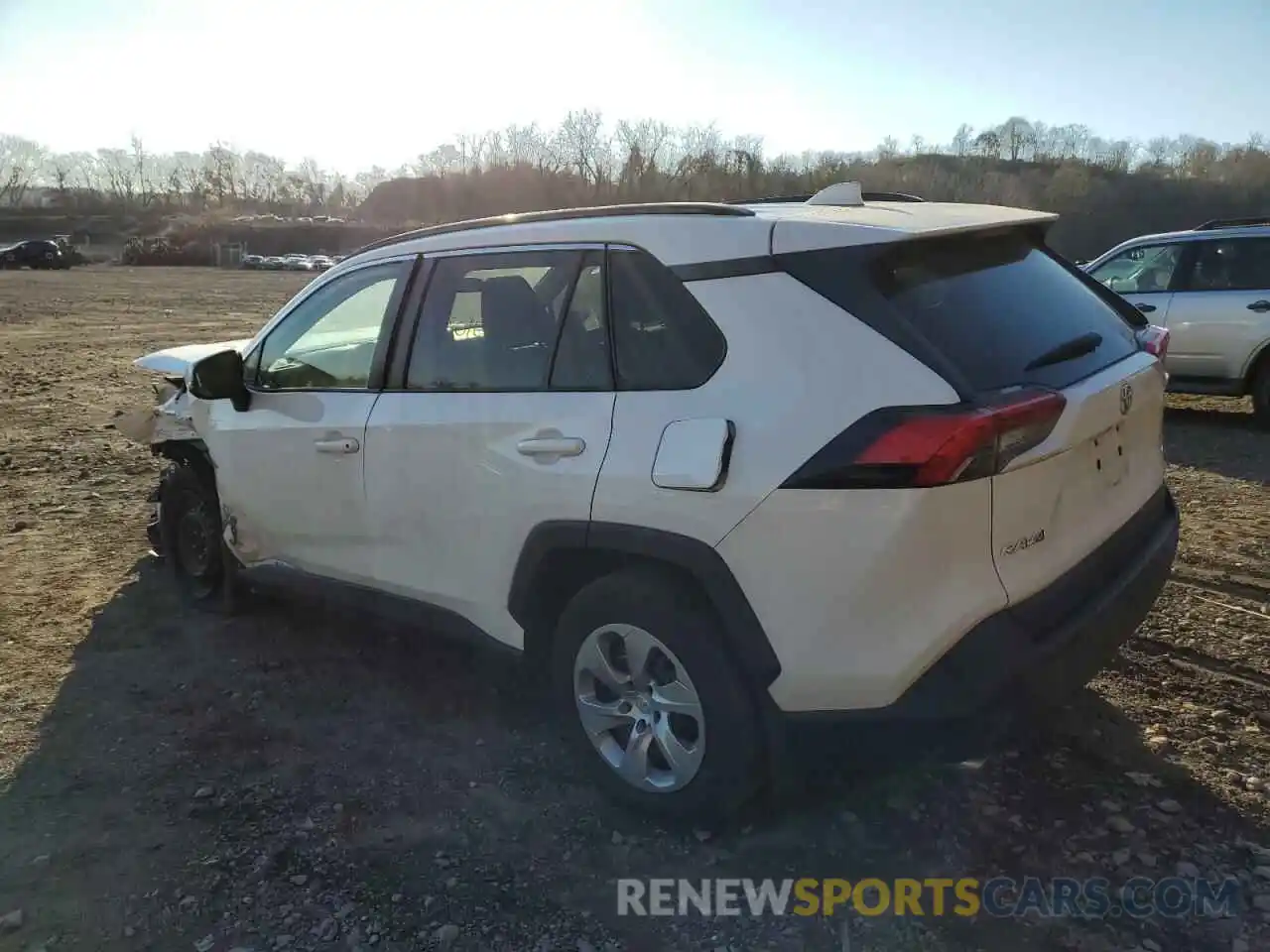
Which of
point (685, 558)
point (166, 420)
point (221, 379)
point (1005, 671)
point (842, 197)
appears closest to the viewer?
point (1005, 671)

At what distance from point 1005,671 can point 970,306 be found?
0.97 m

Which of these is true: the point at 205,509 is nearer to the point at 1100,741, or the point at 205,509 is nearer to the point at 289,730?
the point at 289,730

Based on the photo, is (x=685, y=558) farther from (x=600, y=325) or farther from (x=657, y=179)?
(x=657, y=179)

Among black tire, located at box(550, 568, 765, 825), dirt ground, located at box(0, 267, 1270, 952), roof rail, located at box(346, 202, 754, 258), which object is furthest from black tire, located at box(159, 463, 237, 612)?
black tire, located at box(550, 568, 765, 825)

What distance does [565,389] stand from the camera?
119 inches

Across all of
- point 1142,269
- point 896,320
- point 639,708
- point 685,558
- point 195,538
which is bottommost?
point 195,538

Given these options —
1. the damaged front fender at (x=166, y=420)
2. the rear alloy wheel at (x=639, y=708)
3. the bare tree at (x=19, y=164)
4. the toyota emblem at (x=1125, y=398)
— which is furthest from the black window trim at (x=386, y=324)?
the bare tree at (x=19, y=164)

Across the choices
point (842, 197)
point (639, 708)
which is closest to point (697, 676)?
point (639, 708)

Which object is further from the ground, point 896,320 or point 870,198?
point 870,198

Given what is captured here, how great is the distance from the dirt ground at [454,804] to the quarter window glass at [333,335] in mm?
1242

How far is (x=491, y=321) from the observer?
3.38m

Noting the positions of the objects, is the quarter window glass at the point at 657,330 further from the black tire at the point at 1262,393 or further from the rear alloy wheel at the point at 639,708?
the black tire at the point at 1262,393

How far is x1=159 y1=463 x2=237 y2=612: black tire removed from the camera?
4746 mm

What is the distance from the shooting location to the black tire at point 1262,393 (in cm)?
824
